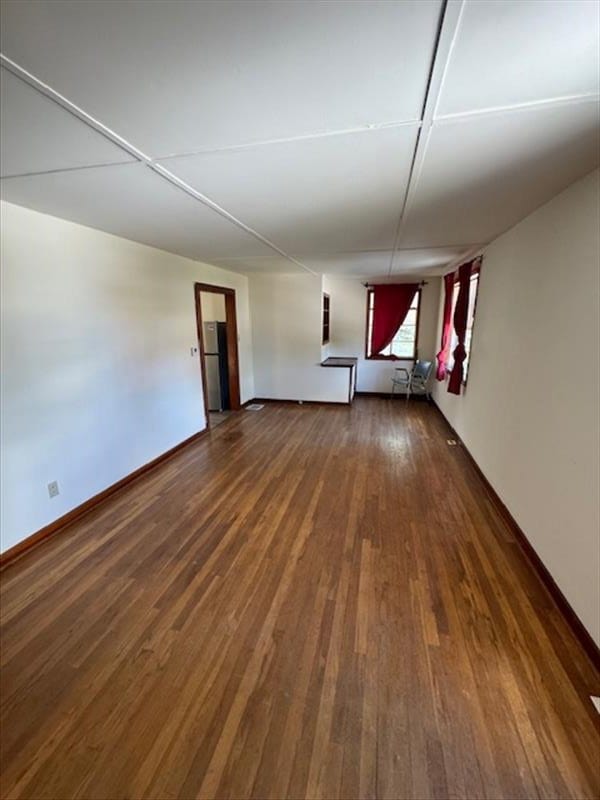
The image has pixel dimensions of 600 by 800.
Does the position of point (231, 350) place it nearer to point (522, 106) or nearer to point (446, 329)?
point (446, 329)

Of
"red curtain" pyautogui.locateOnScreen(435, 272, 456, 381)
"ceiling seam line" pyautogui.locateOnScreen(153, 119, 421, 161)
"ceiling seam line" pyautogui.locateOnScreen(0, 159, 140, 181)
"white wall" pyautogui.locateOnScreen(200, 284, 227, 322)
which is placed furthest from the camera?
"white wall" pyautogui.locateOnScreen(200, 284, 227, 322)

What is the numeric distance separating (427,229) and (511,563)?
8.30ft

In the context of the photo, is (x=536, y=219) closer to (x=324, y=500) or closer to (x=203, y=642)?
(x=324, y=500)

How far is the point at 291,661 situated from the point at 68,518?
2.09 m

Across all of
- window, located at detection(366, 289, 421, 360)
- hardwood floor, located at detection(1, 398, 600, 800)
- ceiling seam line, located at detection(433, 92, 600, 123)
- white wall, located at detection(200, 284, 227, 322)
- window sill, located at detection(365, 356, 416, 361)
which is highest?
ceiling seam line, located at detection(433, 92, 600, 123)

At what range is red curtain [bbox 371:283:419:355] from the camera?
639 cm

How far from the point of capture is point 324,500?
3.02 meters

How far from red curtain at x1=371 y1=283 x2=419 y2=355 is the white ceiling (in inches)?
166

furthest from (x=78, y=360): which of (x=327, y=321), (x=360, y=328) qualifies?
(x=360, y=328)

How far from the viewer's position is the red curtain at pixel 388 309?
639cm

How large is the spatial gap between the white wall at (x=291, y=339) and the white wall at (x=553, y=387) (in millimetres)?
3142

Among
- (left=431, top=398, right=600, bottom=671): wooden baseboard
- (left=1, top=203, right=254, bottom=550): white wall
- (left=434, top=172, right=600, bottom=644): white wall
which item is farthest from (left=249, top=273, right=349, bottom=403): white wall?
(left=431, top=398, right=600, bottom=671): wooden baseboard

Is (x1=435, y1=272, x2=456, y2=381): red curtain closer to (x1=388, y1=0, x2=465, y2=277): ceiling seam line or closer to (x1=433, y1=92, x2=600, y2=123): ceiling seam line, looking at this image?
(x1=388, y1=0, x2=465, y2=277): ceiling seam line

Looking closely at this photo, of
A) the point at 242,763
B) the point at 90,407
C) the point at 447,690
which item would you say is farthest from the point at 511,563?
the point at 90,407
